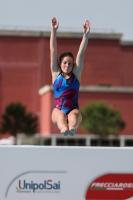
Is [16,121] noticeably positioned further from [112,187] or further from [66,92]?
[112,187]

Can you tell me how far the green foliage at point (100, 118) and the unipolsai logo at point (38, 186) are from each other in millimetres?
59108

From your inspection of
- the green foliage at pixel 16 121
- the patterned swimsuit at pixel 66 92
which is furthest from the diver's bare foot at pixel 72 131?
the green foliage at pixel 16 121

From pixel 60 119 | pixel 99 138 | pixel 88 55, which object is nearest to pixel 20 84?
pixel 88 55

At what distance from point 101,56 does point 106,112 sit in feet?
34.3

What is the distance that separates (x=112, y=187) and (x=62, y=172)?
526 mm

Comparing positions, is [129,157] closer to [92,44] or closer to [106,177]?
[106,177]

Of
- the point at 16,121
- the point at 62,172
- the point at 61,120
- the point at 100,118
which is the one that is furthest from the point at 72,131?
the point at 16,121

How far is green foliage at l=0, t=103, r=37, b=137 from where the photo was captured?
7281 centimetres

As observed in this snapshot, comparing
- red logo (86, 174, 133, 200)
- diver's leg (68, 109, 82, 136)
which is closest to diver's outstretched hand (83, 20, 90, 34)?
diver's leg (68, 109, 82, 136)

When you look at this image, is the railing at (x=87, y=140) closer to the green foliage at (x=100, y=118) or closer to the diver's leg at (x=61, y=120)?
the green foliage at (x=100, y=118)

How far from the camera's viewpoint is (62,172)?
676 cm

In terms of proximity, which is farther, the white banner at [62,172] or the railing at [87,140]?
the railing at [87,140]

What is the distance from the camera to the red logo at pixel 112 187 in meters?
6.82

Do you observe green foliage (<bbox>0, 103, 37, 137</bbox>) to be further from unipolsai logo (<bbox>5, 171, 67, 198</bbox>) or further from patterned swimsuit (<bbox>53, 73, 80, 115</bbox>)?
unipolsai logo (<bbox>5, 171, 67, 198</bbox>)
